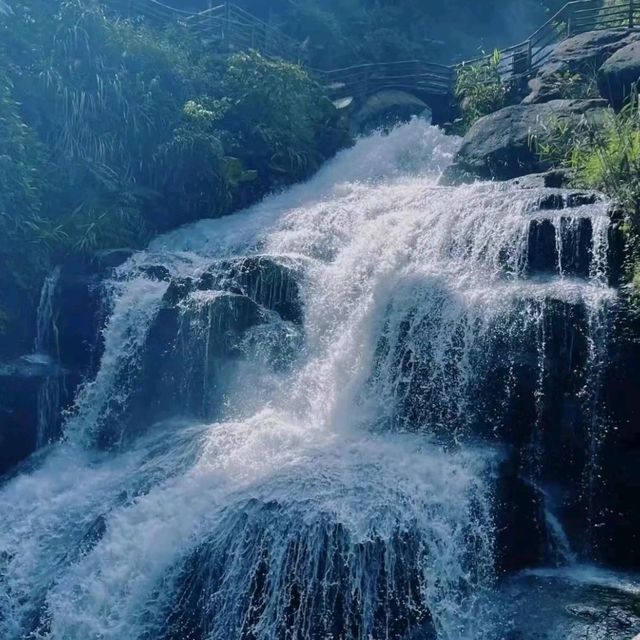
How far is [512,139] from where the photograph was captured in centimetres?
1326

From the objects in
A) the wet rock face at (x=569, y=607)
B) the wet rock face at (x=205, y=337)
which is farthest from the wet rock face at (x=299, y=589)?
the wet rock face at (x=205, y=337)

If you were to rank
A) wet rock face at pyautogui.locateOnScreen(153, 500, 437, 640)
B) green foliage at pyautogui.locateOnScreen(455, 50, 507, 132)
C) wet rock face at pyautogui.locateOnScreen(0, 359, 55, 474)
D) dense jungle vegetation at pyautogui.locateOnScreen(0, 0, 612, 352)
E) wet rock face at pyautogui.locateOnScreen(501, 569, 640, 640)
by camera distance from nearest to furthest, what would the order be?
wet rock face at pyautogui.locateOnScreen(501, 569, 640, 640) → wet rock face at pyautogui.locateOnScreen(153, 500, 437, 640) → wet rock face at pyautogui.locateOnScreen(0, 359, 55, 474) → dense jungle vegetation at pyautogui.locateOnScreen(0, 0, 612, 352) → green foliage at pyautogui.locateOnScreen(455, 50, 507, 132)

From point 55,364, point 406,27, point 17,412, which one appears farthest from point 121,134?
point 406,27

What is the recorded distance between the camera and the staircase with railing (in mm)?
18750

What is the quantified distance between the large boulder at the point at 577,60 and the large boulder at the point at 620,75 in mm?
866

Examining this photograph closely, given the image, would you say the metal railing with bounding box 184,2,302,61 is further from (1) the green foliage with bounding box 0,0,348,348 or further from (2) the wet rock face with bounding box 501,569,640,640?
(2) the wet rock face with bounding box 501,569,640,640

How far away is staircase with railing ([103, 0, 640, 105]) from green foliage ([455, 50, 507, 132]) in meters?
0.42

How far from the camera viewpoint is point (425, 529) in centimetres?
673

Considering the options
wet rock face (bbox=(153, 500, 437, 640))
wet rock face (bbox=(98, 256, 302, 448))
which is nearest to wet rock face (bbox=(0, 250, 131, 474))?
wet rock face (bbox=(98, 256, 302, 448))

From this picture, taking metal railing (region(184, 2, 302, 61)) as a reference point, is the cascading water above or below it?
below

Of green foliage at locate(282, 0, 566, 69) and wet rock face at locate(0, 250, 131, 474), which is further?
green foliage at locate(282, 0, 566, 69)

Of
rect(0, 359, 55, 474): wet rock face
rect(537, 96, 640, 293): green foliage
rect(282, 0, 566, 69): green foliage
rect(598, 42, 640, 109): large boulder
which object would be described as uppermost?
rect(282, 0, 566, 69): green foliage

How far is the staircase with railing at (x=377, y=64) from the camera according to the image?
18.8 meters

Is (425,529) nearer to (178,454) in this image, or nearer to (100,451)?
(178,454)
